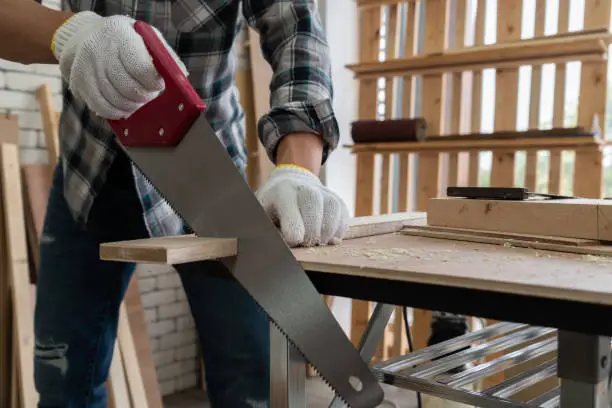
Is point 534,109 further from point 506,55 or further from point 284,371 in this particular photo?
point 284,371

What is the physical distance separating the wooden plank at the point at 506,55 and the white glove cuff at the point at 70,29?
2.13 metres

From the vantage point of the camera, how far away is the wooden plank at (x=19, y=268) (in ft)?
6.25

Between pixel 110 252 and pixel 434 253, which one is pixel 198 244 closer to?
pixel 110 252

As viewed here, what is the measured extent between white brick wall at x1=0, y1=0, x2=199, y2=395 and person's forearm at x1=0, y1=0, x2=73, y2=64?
1391mm

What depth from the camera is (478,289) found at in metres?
0.64

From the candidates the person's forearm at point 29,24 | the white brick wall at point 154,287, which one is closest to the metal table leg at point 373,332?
the person's forearm at point 29,24

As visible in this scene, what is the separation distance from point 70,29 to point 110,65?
0.14 meters

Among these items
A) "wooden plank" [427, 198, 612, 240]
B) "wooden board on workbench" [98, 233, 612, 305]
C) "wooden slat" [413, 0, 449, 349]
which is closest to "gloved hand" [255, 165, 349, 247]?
"wooden board on workbench" [98, 233, 612, 305]

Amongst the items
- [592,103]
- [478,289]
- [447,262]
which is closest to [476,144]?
[592,103]

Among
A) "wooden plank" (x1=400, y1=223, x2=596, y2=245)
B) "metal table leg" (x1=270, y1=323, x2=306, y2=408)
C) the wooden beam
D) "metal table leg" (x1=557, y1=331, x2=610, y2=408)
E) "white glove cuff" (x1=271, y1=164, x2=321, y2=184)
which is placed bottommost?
"metal table leg" (x1=270, y1=323, x2=306, y2=408)

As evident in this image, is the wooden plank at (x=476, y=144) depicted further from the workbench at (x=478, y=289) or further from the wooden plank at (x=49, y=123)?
the workbench at (x=478, y=289)

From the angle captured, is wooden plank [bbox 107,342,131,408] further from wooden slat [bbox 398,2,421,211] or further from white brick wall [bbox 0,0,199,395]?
wooden slat [bbox 398,2,421,211]

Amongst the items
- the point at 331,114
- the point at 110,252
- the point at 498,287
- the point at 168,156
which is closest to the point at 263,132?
the point at 331,114

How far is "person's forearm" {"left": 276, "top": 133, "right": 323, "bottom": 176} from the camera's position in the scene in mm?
1064
